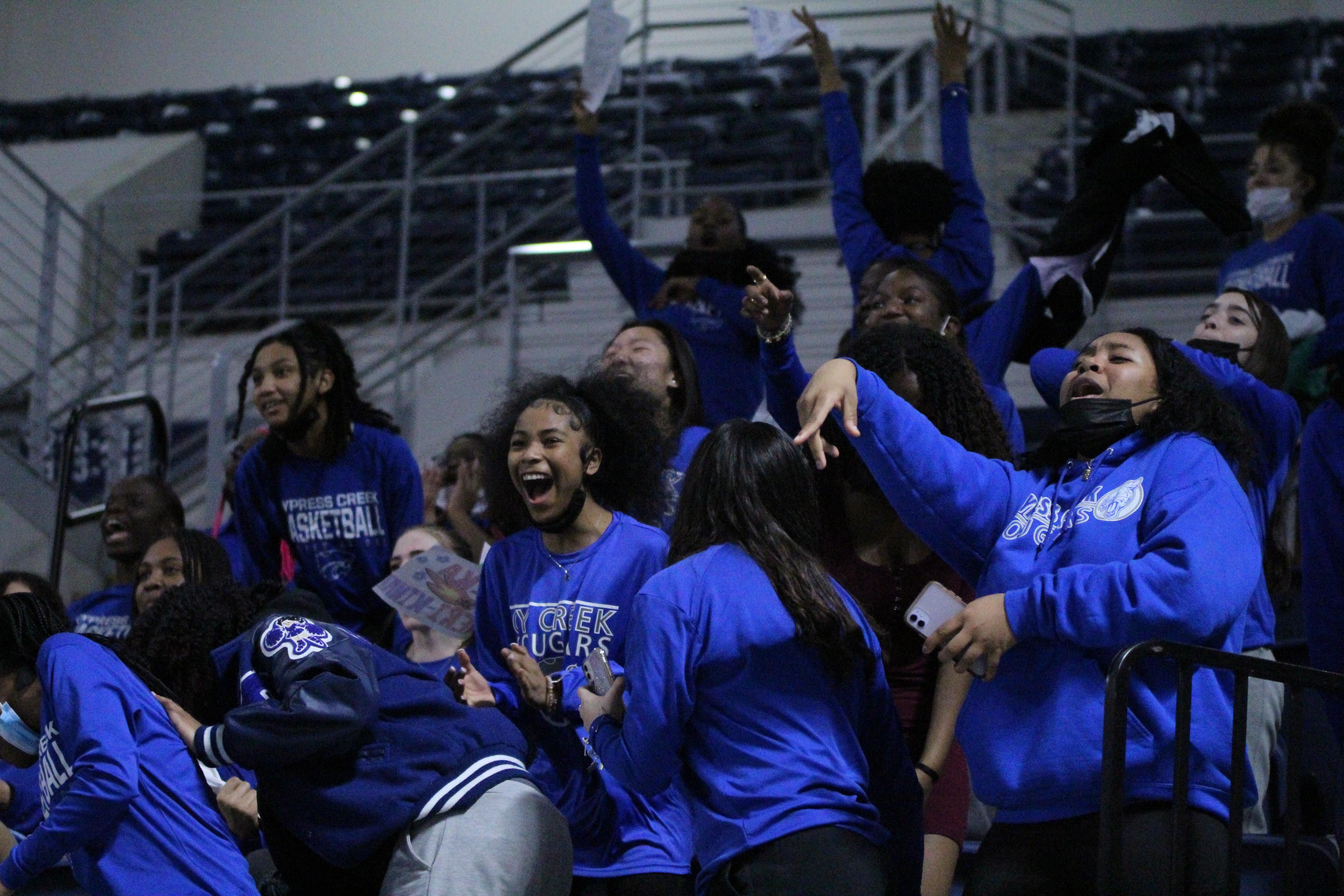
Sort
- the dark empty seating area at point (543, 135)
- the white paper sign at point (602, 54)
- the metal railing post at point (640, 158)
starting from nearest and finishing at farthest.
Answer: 1. the white paper sign at point (602, 54)
2. the metal railing post at point (640, 158)
3. the dark empty seating area at point (543, 135)

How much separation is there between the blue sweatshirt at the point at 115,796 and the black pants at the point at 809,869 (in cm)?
122

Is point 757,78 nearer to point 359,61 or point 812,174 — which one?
point 812,174

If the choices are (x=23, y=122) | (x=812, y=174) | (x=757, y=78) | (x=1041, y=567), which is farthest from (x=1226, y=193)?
(x=23, y=122)

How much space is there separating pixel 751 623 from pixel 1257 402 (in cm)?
154

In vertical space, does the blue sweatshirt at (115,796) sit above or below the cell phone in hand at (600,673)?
below

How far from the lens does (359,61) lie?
13.9 m

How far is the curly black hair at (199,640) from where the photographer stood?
3504 millimetres

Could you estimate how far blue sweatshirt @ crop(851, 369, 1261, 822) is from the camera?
2.32 m

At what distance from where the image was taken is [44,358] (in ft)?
23.4

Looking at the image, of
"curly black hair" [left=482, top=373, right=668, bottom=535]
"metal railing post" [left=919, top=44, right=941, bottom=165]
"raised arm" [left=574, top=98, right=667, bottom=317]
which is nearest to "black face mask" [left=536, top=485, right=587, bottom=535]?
"curly black hair" [left=482, top=373, right=668, bottom=535]

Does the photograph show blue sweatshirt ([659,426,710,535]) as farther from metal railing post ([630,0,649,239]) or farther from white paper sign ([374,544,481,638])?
metal railing post ([630,0,649,239])

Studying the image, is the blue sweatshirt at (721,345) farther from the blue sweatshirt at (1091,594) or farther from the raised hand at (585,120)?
the blue sweatshirt at (1091,594)

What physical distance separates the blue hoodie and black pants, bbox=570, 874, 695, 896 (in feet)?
4.36

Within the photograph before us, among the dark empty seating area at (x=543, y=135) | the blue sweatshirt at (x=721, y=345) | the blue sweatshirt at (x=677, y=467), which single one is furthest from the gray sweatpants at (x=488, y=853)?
the dark empty seating area at (x=543, y=135)
